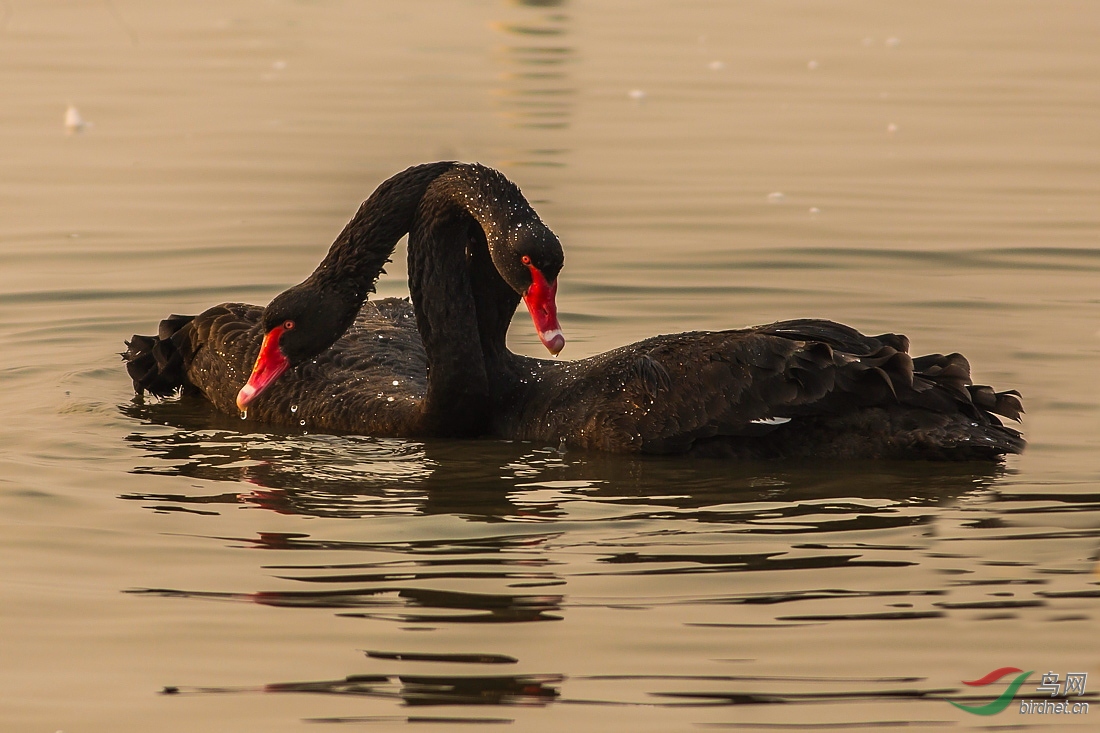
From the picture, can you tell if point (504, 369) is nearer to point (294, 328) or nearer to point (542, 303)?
point (542, 303)

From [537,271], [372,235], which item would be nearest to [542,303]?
[537,271]

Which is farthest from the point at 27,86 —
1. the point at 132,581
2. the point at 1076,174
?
the point at 132,581

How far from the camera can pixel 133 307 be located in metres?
10.5

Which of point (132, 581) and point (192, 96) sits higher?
point (192, 96)

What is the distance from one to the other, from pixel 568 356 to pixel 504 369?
1073 millimetres

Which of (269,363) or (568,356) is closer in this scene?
(269,363)

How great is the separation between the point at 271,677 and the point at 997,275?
7004 millimetres

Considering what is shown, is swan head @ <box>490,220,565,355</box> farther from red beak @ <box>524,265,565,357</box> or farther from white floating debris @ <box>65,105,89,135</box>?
white floating debris @ <box>65,105,89,135</box>

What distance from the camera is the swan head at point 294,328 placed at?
796 centimetres

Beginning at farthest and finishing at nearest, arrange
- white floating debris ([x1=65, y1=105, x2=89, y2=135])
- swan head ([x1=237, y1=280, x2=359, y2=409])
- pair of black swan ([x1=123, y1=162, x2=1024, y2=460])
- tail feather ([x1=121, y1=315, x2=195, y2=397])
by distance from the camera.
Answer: white floating debris ([x1=65, y1=105, x2=89, y2=135]) < tail feather ([x1=121, y1=315, x2=195, y2=397]) < swan head ([x1=237, y1=280, x2=359, y2=409]) < pair of black swan ([x1=123, y1=162, x2=1024, y2=460])

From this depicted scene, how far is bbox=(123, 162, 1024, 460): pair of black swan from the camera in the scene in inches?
290

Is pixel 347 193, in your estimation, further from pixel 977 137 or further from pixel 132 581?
pixel 132 581

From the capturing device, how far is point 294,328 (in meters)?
7.98

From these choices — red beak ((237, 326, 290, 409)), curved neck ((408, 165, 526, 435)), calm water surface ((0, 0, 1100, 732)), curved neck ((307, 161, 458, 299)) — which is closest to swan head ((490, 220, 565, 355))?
curved neck ((408, 165, 526, 435))
